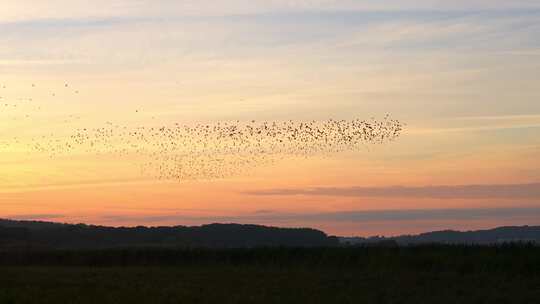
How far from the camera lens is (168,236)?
99.2 metres

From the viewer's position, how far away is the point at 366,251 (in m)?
51.5

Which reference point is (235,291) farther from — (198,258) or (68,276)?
(198,258)

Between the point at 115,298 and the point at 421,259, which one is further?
the point at 421,259

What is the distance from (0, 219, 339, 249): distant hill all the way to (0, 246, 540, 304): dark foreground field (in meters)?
32.3

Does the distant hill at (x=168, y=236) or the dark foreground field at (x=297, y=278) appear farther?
the distant hill at (x=168, y=236)

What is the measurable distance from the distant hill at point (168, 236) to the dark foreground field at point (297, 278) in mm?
32254

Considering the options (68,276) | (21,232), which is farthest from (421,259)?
(21,232)

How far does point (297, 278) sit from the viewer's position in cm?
3784

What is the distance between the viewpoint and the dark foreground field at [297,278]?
29.9 metres

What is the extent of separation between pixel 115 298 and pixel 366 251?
80.6ft

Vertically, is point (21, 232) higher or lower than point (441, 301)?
higher

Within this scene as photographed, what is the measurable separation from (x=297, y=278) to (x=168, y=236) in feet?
205

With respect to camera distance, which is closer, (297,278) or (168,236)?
(297,278)

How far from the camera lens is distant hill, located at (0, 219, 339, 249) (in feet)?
301
